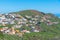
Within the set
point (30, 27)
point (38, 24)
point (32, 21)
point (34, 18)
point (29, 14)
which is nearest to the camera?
point (30, 27)

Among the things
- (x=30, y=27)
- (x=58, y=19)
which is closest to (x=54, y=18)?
(x=58, y=19)

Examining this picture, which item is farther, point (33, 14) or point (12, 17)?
point (33, 14)

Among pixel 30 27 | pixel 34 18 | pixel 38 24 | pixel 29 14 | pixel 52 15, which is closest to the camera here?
pixel 30 27

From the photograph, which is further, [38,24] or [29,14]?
[29,14]

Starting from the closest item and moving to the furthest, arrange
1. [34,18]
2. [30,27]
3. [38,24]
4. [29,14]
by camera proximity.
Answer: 1. [30,27]
2. [38,24]
3. [34,18]
4. [29,14]

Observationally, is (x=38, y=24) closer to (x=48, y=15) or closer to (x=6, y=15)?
(x=6, y=15)

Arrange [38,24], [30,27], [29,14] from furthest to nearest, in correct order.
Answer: [29,14] → [38,24] → [30,27]

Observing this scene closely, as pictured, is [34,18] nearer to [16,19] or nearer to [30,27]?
[16,19]

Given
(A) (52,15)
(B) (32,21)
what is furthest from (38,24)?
(A) (52,15)
